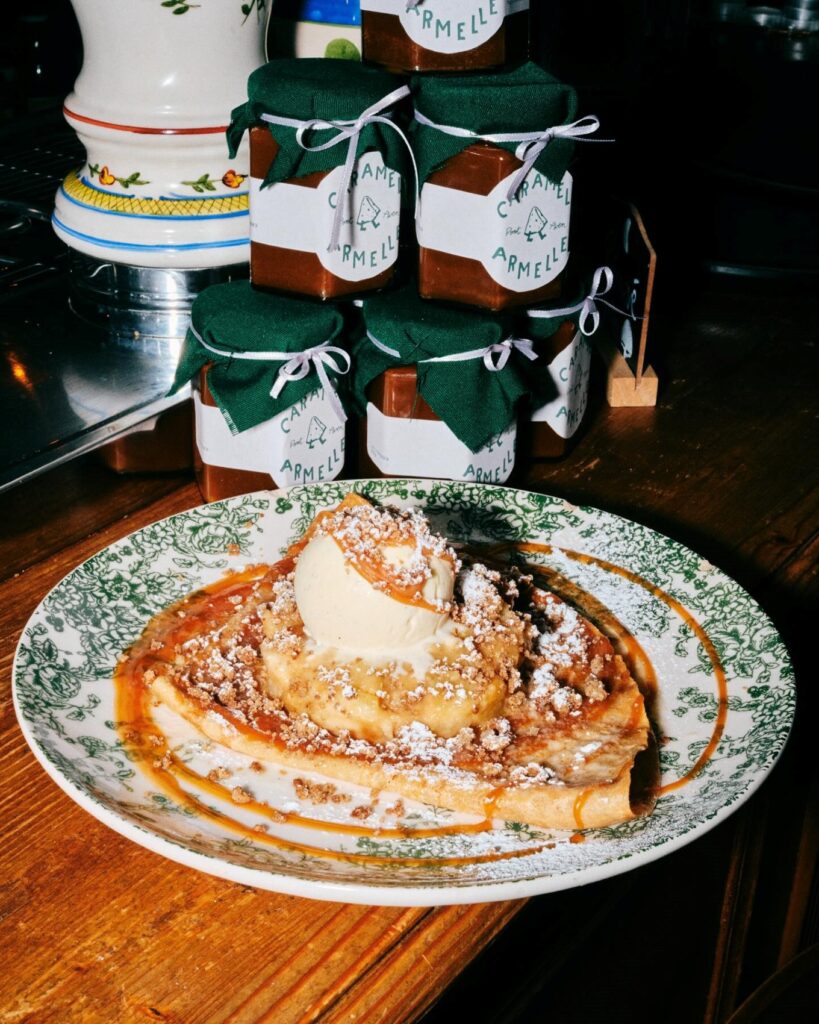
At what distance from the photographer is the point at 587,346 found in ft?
4.21

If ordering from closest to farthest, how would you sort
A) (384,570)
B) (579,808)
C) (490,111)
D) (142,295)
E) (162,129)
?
1. (579,808)
2. (384,570)
3. (490,111)
4. (162,129)
5. (142,295)

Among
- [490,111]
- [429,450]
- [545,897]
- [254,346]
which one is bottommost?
[545,897]

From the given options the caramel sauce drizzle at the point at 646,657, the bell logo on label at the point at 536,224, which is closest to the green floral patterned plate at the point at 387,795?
the caramel sauce drizzle at the point at 646,657

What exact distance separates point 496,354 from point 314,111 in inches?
10.7

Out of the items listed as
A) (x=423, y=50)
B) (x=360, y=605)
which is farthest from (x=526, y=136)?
(x=360, y=605)

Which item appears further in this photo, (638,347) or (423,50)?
(638,347)

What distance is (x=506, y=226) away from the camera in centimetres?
108

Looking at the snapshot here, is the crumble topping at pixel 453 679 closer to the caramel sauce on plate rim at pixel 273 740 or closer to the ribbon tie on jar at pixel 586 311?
the caramel sauce on plate rim at pixel 273 740

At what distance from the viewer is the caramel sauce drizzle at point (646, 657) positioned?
824 mm

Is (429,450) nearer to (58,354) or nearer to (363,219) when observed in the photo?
(363,219)

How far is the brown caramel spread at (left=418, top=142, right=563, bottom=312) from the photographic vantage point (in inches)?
41.8

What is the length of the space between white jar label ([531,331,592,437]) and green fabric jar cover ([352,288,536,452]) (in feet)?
0.27

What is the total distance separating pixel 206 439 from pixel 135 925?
0.51 m

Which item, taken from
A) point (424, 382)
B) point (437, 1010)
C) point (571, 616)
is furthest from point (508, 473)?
point (437, 1010)
